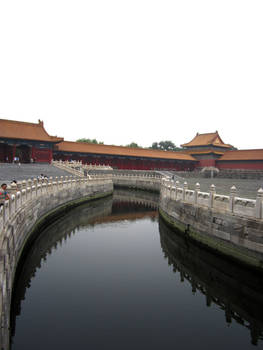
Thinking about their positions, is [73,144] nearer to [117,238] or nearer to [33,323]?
[117,238]

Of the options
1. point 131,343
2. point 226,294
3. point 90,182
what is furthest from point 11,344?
point 90,182

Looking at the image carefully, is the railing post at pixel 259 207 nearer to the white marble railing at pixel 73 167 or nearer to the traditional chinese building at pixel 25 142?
the white marble railing at pixel 73 167

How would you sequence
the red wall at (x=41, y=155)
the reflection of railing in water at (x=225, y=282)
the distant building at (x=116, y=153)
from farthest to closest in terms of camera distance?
1. the red wall at (x=41, y=155)
2. the distant building at (x=116, y=153)
3. the reflection of railing in water at (x=225, y=282)

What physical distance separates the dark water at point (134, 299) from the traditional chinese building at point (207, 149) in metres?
45.0

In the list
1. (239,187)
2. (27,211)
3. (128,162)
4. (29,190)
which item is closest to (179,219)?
(27,211)

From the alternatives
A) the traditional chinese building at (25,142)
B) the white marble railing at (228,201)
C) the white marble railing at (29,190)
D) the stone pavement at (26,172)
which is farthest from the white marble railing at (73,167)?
the white marble railing at (228,201)

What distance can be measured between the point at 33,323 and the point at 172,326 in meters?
4.10

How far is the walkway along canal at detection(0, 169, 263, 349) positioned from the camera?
737 centimetres

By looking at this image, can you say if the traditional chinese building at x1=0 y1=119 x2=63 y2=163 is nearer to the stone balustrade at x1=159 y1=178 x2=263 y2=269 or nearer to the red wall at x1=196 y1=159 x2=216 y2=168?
the stone balustrade at x1=159 y1=178 x2=263 y2=269

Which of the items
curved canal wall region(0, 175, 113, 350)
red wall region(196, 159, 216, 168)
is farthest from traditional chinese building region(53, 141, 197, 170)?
curved canal wall region(0, 175, 113, 350)

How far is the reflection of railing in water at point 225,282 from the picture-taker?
7.76m

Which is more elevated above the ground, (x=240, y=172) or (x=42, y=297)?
(x=240, y=172)

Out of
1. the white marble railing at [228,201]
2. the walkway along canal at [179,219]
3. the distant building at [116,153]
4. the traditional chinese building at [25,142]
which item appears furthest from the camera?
the distant building at [116,153]

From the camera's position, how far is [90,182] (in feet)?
99.7
